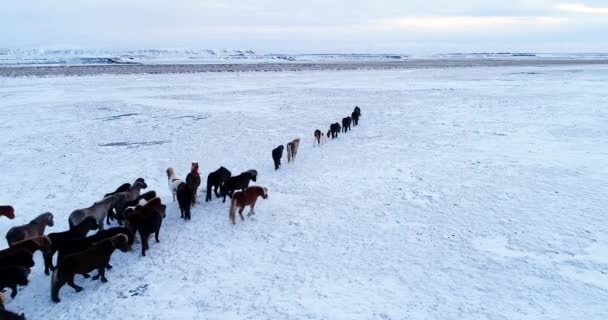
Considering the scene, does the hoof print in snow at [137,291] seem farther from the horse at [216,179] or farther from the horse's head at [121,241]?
the horse at [216,179]

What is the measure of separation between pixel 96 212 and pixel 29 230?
970mm

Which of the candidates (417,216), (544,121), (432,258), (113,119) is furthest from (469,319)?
(113,119)

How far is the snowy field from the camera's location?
5090 mm

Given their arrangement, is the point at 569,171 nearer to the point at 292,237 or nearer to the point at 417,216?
the point at 417,216

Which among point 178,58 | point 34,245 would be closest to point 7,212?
point 34,245

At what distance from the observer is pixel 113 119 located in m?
18.4

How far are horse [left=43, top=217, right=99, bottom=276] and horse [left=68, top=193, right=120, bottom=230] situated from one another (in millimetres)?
313

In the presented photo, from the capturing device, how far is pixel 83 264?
529 cm

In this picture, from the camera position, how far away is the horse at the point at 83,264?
5.11 metres

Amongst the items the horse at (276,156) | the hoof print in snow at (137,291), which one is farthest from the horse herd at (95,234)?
the horse at (276,156)

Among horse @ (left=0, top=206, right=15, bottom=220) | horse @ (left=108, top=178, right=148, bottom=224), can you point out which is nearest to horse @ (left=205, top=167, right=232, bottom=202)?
horse @ (left=108, top=178, right=148, bottom=224)

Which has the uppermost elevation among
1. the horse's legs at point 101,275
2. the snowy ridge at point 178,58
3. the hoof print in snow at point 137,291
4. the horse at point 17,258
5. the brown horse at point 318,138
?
the snowy ridge at point 178,58

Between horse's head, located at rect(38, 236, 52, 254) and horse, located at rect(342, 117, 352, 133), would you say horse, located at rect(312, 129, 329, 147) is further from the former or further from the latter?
horse's head, located at rect(38, 236, 52, 254)

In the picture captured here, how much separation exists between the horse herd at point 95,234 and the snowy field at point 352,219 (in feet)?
0.89
